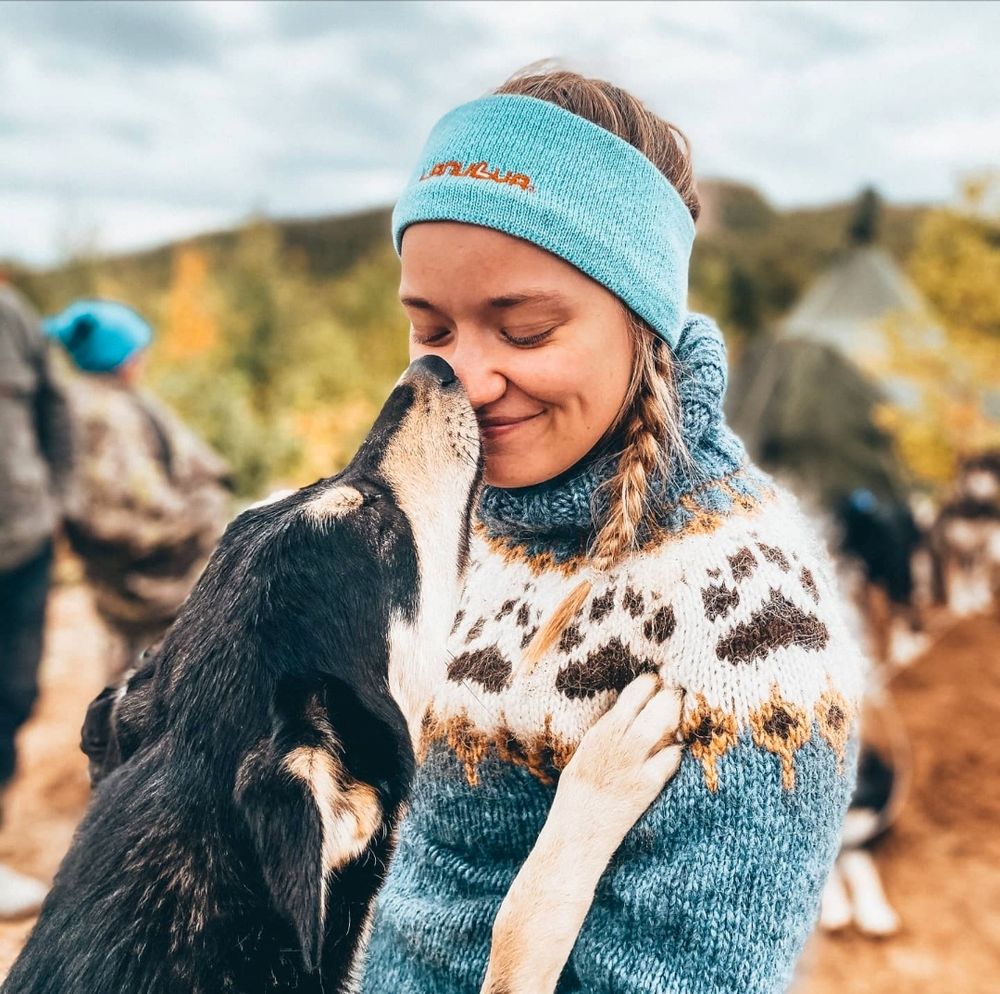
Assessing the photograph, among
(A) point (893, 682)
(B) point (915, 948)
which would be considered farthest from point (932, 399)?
(B) point (915, 948)

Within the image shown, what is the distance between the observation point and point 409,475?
1949 millimetres

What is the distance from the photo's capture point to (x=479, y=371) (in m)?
1.56

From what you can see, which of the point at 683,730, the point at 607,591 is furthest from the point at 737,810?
the point at 607,591

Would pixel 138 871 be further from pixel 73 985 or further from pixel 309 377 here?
pixel 309 377

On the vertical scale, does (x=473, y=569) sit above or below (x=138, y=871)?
above

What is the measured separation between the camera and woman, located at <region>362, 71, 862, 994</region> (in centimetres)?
129

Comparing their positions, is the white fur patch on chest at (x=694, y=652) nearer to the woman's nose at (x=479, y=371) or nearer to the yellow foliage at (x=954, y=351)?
the woman's nose at (x=479, y=371)

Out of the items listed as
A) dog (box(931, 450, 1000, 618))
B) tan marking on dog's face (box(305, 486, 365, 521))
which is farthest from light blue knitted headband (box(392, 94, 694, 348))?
dog (box(931, 450, 1000, 618))

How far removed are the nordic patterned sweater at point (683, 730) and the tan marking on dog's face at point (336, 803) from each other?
0.31ft

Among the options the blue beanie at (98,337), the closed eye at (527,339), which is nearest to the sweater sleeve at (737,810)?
the closed eye at (527,339)

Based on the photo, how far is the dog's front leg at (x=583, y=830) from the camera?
1.32 metres

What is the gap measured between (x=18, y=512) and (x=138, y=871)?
3288 millimetres

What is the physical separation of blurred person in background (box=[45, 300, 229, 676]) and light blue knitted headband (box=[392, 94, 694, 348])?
13.6 ft

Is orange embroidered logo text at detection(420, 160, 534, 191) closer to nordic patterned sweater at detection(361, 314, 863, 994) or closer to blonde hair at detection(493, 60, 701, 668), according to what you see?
blonde hair at detection(493, 60, 701, 668)
